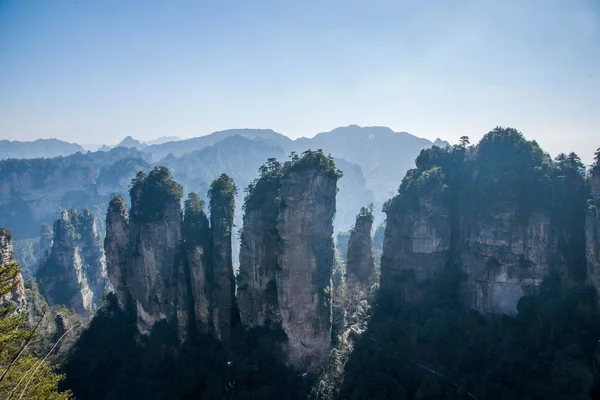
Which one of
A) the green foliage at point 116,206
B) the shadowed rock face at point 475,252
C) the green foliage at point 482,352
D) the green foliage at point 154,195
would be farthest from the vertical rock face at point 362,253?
the green foliage at point 116,206

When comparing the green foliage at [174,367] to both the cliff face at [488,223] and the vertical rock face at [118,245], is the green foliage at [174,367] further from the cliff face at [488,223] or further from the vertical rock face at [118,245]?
the cliff face at [488,223]

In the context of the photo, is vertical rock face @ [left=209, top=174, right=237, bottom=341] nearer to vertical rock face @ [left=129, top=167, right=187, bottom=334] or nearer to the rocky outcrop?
vertical rock face @ [left=129, top=167, right=187, bottom=334]

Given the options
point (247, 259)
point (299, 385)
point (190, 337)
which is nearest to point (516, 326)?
point (299, 385)

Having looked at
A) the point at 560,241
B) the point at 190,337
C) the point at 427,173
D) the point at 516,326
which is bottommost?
the point at 190,337

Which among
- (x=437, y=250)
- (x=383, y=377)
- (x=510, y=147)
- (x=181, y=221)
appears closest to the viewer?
(x=383, y=377)

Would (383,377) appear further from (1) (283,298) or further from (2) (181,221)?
(2) (181,221)

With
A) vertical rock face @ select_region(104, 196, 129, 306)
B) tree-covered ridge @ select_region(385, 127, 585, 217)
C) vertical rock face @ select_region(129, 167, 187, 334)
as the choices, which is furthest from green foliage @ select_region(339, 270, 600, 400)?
vertical rock face @ select_region(104, 196, 129, 306)

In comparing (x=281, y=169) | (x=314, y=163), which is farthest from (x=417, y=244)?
(x=281, y=169)
